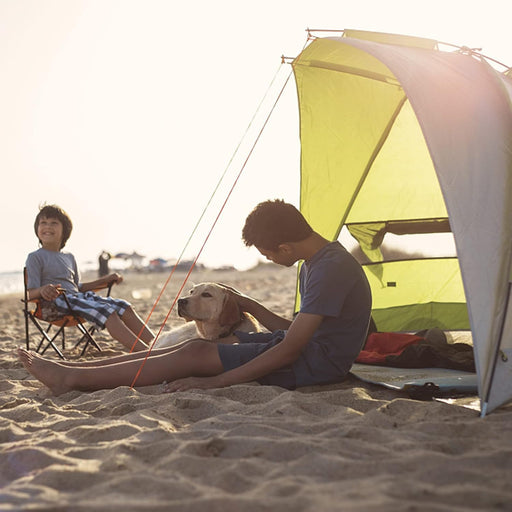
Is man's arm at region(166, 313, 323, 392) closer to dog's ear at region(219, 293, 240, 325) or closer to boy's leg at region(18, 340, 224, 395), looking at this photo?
boy's leg at region(18, 340, 224, 395)

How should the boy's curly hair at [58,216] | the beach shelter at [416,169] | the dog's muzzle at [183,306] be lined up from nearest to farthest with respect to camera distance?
the beach shelter at [416,169] → the dog's muzzle at [183,306] → the boy's curly hair at [58,216]

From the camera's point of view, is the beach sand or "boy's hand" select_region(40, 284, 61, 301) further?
"boy's hand" select_region(40, 284, 61, 301)

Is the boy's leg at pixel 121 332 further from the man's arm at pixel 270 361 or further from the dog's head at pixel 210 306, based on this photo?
the man's arm at pixel 270 361

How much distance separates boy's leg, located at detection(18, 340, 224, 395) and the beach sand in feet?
0.53

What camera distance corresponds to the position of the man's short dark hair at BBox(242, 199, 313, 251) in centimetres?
329

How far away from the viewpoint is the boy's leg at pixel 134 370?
11.5ft

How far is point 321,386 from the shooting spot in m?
3.52

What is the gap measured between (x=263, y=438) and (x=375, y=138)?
134 inches

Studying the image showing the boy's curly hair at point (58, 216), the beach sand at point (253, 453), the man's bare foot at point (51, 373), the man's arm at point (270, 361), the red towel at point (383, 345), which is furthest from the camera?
the boy's curly hair at point (58, 216)

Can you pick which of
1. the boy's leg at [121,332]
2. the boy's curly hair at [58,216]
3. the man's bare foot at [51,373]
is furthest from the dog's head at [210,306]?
the boy's curly hair at [58,216]

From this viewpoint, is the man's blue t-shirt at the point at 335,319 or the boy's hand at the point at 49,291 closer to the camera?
the man's blue t-shirt at the point at 335,319

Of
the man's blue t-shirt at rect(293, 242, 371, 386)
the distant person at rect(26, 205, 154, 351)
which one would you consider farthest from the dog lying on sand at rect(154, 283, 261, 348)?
the distant person at rect(26, 205, 154, 351)

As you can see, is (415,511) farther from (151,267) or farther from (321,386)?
(151,267)

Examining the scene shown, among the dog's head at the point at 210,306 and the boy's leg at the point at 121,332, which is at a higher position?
the dog's head at the point at 210,306
